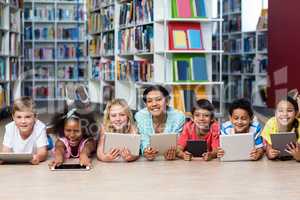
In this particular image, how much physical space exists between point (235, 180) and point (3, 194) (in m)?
1.31

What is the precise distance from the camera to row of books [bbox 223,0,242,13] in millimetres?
10773

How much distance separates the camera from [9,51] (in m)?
8.33

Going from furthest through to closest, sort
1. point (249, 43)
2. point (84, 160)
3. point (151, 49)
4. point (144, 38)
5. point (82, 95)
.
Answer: point (249, 43), point (82, 95), point (144, 38), point (151, 49), point (84, 160)

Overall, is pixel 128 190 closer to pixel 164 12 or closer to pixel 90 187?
pixel 90 187

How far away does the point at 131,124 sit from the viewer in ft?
14.0

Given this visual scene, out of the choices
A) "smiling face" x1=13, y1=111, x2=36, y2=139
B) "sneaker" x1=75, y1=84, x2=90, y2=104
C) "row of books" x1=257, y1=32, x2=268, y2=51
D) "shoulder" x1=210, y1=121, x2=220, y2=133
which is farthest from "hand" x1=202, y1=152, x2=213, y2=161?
"row of books" x1=257, y1=32, x2=268, y2=51

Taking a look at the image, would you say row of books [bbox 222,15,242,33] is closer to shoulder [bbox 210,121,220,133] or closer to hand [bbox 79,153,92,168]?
shoulder [bbox 210,121,220,133]

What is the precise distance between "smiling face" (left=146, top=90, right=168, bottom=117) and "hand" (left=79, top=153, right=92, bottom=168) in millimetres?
607

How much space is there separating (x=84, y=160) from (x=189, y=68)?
2.53 m

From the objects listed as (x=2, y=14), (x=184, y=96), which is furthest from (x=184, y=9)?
(x=2, y=14)

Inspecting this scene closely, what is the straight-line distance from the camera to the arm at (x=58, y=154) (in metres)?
3.87

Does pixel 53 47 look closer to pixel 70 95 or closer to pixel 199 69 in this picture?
pixel 70 95

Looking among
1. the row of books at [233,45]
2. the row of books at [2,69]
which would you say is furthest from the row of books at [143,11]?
the row of books at [233,45]

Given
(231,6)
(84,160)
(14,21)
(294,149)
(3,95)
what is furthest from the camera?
(231,6)
